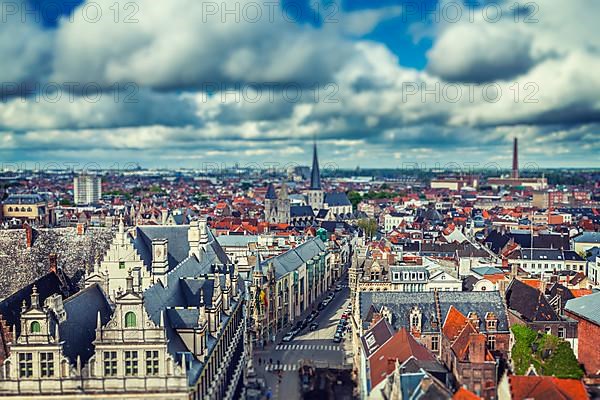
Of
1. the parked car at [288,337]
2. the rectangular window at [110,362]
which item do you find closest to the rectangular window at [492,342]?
the parked car at [288,337]

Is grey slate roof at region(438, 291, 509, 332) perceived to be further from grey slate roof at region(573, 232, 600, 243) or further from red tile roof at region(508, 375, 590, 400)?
grey slate roof at region(573, 232, 600, 243)

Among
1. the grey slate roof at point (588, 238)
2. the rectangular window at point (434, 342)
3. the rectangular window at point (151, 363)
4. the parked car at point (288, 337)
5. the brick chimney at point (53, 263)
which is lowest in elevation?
the parked car at point (288, 337)

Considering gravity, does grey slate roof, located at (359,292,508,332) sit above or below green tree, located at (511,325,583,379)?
above

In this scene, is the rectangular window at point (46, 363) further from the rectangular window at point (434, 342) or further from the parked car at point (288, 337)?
the parked car at point (288, 337)

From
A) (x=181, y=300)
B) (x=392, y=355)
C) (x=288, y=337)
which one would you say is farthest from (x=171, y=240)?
(x=392, y=355)

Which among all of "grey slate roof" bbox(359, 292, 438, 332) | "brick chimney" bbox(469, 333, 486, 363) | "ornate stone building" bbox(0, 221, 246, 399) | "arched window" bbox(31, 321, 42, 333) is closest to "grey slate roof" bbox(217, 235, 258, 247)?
"grey slate roof" bbox(359, 292, 438, 332)

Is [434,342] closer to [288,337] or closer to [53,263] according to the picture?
[288,337]

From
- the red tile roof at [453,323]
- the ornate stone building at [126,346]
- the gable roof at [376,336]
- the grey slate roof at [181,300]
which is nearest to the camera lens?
the ornate stone building at [126,346]
